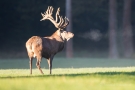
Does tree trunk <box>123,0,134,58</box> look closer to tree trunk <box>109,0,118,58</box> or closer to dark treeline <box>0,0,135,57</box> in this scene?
tree trunk <box>109,0,118,58</box>

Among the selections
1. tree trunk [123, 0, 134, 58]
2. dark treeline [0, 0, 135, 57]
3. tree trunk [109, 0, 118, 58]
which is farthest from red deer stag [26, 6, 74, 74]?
dark treeline [0, 0, 135, 57]

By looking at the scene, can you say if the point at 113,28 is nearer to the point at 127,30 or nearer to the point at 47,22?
the point at 127,30

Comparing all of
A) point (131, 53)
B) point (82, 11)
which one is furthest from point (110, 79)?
point (82, 11)

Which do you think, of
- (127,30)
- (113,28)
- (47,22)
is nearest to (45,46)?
(113,28)

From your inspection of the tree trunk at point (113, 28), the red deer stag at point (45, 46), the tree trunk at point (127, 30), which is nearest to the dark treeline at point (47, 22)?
the tree trunk at point (127, 30)

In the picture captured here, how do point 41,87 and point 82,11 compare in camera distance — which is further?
point 82,11

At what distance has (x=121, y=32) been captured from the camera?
158 ft

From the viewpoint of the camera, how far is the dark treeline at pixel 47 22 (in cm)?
4481

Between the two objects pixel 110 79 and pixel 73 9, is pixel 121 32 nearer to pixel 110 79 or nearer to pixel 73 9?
pixel 73 9

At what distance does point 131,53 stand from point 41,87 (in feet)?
107

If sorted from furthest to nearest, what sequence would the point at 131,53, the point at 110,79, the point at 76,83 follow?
the point at 131,53
the point at 110,79
the point at 76,83

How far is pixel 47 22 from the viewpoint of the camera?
4591 cm

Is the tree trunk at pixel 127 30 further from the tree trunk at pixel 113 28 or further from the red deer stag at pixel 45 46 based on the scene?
the red deer stag at pixel 45 46

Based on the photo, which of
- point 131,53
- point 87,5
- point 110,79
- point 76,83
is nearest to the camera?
point 76,83
